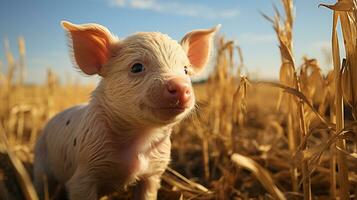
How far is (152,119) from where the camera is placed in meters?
2.49

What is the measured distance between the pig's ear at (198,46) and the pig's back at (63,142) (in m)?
1.11

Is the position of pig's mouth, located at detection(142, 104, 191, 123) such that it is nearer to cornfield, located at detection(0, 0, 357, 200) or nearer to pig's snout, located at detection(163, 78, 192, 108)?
pig's snout, located at detection(163, 78, 192, 108)

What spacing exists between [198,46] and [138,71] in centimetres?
89

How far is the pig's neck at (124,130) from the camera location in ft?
9.18

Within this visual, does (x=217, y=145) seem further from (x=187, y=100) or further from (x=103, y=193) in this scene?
(x=187, y=100)

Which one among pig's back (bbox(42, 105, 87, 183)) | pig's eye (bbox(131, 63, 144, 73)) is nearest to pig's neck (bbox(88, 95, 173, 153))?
pig's back (bbox(42, 105, 87, 183))

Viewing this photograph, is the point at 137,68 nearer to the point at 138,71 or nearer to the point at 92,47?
the point at 138,71

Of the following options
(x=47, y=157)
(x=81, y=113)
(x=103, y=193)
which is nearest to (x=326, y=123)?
(x=103, y=193)

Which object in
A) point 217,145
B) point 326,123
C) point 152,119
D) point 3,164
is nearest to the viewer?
point 326,123

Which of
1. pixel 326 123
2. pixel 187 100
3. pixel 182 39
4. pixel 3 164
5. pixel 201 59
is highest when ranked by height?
pixel 182 39

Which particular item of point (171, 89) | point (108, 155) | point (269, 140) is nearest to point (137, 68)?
point (171, 89)

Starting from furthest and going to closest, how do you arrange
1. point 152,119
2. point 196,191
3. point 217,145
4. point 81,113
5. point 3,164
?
point 217,145 < point 3,164 < point 81,113 < point 196,191 < point 152,119

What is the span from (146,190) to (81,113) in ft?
3.24

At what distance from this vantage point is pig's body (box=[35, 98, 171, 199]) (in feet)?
8.91
